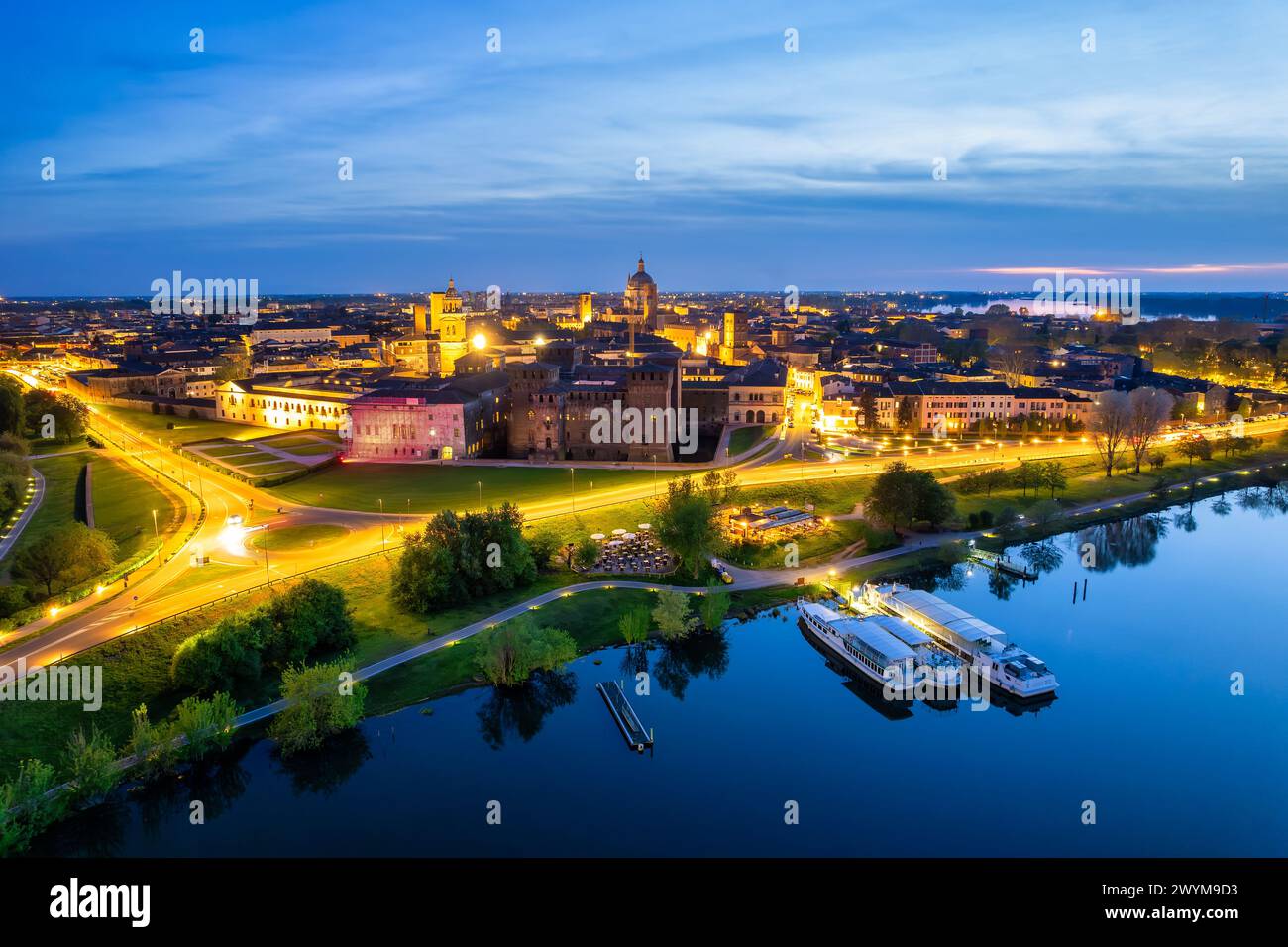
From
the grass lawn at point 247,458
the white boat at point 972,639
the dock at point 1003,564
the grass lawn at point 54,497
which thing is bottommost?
the white boat at point 972,639

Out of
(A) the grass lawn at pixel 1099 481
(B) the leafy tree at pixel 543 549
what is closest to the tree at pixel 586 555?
(B) the leafy tree at pixel 543 549

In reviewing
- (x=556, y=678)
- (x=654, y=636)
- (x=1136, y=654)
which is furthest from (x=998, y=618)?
(x=556, y=678)

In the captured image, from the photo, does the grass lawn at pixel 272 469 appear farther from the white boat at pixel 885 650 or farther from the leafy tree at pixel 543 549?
the white boat at pixel 885 650

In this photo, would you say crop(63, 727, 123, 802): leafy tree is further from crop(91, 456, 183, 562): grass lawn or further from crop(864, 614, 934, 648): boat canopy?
crop(864, 614, 934, 648): boat canopy

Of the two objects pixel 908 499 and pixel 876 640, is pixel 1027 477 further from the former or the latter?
pixel 876 640

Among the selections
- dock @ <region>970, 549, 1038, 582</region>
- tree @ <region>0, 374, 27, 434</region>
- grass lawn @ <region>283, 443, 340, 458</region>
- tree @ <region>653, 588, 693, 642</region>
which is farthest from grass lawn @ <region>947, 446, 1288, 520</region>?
tree @ <region>0, 374, 27, 434</region>
